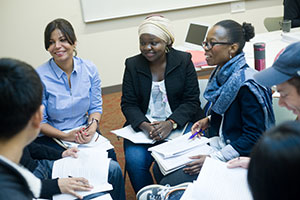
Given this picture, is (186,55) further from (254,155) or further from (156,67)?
(254,155)

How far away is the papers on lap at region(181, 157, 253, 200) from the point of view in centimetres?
142

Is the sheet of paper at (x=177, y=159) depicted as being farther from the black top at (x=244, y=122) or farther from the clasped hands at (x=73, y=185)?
the clasped hands at (x=73, y=185)

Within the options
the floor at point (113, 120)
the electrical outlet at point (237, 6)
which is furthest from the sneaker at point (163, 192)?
the electrical outlet at point (237, 6)

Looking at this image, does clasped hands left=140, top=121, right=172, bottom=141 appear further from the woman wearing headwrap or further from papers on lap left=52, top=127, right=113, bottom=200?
papers on lap left=52, top=127, right=113, bottom=200

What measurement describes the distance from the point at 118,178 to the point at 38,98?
1.11m

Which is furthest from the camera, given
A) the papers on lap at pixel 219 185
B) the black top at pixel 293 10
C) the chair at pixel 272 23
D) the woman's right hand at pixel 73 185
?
the chair at pixel 272 23

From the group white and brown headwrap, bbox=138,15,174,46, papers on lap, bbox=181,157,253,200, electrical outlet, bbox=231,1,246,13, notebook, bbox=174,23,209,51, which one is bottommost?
papers on lap, bbox=181,157,253,200

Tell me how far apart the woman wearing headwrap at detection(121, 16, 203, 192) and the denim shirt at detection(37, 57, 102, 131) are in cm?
26

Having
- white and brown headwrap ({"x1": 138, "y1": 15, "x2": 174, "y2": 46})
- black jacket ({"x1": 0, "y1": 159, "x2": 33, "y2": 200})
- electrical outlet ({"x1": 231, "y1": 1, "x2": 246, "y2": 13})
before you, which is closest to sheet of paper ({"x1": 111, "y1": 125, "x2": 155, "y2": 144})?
white and brown headwrap ({"x1": 138, "y1": 15, "x2": 174, "y2": 46})

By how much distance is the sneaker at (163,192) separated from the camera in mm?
1601

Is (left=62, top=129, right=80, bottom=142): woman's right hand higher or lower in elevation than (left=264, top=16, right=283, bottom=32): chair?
lower

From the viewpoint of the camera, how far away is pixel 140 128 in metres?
2.30

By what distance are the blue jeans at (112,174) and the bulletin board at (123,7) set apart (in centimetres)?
284

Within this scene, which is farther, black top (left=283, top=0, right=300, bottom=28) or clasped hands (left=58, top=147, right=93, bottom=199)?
black top (left=283, top=0, right=300, bottom=28)
